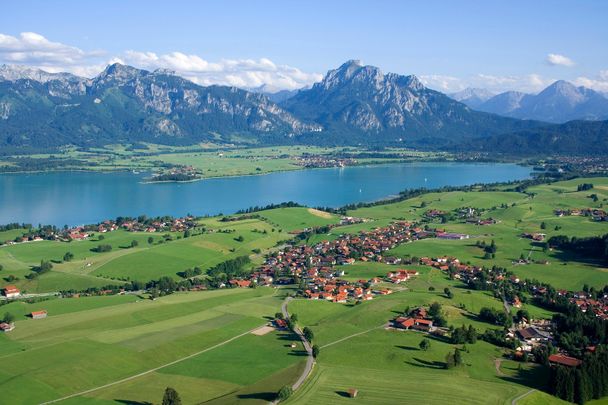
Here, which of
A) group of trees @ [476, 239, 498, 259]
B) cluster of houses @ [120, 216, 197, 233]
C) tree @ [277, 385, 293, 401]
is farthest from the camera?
cluster of houses @ [120, 216, 197, 233]

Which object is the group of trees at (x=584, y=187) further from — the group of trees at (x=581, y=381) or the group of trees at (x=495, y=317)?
the group of trees at (x=581, y=381)

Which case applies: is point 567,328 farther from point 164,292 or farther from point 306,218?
point 306,218

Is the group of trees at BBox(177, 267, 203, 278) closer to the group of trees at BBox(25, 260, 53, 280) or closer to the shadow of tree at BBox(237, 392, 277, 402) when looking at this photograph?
the group of trees at BBox(25, 260, 53, 280)

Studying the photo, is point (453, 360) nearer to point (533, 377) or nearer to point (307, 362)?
point (533, 377)

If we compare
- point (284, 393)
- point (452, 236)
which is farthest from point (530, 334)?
point (452, 236)

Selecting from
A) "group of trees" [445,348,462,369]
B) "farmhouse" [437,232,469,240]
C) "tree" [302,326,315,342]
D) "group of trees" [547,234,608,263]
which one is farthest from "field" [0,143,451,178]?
"group of trees" [445,348,462,369]
